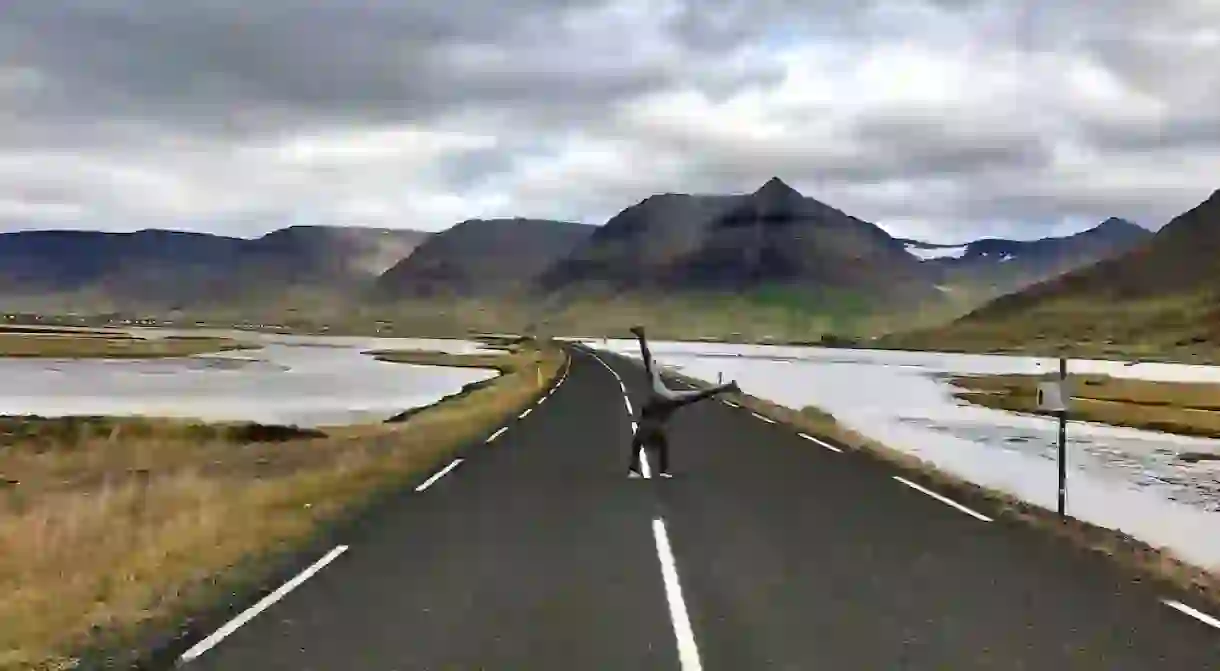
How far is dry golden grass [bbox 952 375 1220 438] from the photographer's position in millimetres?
45312

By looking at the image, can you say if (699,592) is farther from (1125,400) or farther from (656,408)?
(1125,400)

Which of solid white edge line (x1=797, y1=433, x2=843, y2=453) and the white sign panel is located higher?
the white sign panel

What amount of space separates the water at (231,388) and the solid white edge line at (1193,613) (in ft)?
97.9

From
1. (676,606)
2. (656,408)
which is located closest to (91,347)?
(656,408)

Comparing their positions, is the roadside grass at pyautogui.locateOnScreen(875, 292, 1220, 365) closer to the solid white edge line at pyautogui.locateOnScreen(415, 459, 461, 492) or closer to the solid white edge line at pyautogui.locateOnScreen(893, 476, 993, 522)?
the solid white edge line at pyautogui.locateOnScreen(893, 476, 993, 522)

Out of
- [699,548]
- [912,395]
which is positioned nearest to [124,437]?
[699,548]

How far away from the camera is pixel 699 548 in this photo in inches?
512

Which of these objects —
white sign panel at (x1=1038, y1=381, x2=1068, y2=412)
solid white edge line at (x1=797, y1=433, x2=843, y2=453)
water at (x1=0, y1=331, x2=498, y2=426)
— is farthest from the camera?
water at (x1=0, y1=331, x2=498, y2=426)

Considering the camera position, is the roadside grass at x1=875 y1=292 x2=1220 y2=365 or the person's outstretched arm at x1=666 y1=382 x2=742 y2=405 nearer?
the person's outstretched arm at x1=666 y1=382 x2=742 y2=405

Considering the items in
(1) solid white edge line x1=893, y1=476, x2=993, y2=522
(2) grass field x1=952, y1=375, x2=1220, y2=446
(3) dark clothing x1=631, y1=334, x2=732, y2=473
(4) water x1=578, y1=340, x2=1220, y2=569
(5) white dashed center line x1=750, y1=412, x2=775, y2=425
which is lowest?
(2) grass field x1=952, y1=375, x2=1220, y2=446

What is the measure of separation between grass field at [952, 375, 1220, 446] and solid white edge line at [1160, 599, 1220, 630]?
84.5ft

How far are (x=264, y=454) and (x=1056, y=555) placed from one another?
1907 centimetres

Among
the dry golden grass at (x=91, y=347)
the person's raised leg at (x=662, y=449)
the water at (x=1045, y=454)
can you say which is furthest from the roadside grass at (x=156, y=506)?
the dry golden grass at (x=91, y=347)

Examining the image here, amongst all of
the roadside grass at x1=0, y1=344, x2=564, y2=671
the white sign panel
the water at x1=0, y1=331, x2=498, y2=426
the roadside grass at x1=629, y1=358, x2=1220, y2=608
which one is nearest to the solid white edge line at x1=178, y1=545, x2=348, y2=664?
the roadside grass at x1=0, y1=344, x2=564, y2=671
